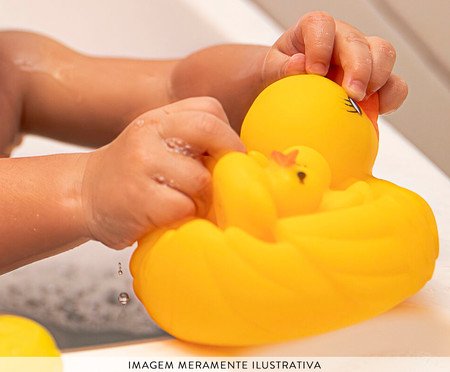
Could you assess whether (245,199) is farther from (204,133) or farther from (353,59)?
(353,59)

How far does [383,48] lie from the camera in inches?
26.3

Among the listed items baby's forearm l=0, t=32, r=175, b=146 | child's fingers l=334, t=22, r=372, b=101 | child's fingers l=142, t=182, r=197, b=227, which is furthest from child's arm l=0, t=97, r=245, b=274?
baby's forearm l=0, t=32, r=175, b=146

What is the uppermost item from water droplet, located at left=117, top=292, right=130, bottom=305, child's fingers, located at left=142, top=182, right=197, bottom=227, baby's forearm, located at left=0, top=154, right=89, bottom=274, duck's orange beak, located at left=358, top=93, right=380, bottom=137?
duck's orange beak, located at left=358, top=93, right=380, bottom=137

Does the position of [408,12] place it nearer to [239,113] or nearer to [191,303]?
[239,113]

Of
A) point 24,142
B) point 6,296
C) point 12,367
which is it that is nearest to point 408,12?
point 24,142

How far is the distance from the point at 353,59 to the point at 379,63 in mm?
32

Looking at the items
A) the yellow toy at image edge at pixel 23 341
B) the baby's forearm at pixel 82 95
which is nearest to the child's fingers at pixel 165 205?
the yellow toy at image edge at pixel 23 341

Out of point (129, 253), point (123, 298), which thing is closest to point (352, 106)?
point (129, 253)

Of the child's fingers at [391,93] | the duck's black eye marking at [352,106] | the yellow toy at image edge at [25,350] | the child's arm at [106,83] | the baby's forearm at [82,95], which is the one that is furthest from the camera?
the baby's forearm at [82,95]

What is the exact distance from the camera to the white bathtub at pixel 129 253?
516mm

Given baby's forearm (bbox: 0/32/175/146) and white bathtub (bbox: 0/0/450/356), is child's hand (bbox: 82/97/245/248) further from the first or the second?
baby's forearm (bbox: 0/32/175/146)

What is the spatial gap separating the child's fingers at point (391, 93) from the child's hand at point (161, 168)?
193mm

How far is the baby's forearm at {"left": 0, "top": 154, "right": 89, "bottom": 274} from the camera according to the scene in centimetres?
58

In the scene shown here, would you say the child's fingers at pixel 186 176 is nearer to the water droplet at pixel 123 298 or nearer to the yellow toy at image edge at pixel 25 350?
the yellow toy at image edge at pixel 25 350
